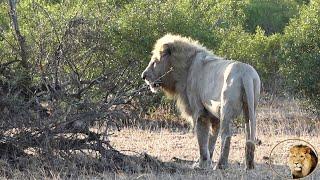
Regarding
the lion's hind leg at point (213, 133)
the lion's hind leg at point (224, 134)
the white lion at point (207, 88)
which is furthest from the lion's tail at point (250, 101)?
the lion's hind leg at point (213, 133)

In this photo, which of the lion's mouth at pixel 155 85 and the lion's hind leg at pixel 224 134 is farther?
the lion's mouth at pixel 155 85

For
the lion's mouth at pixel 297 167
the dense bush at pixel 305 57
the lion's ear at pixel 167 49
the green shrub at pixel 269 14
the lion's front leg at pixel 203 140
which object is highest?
the green shrub at pixel 269 14

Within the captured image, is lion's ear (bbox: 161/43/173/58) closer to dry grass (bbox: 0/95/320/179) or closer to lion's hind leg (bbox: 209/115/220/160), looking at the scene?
lion's hind leg (bbox: 209/115/220/160)

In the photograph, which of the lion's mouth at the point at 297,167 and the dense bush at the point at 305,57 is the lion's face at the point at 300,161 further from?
the dense bush at the point at 305,57

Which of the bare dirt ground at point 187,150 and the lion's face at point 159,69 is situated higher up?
the lion's face at point 159,69

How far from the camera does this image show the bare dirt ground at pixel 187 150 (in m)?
8.29

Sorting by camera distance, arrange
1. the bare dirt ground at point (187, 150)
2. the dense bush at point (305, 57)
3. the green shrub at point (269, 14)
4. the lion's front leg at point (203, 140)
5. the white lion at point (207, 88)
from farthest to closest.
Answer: the green shrub at point (269, 14)
the dense bush at point (305, 57)
the lion's front leg at point (203, 140)
the white lion at point (207, 88)
the bare dirt ground at point (187, 150)

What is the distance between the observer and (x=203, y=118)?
9625 millimetres

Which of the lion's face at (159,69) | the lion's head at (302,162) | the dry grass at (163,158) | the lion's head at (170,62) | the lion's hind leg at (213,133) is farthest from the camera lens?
the lion's face at (159,69)

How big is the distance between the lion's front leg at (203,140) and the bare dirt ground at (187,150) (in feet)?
0.75

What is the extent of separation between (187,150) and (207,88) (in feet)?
6.37

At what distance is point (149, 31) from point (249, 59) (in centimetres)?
459

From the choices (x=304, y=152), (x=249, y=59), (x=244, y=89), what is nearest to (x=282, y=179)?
(x=304, y=152)

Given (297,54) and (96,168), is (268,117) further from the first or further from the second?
(96,168)
